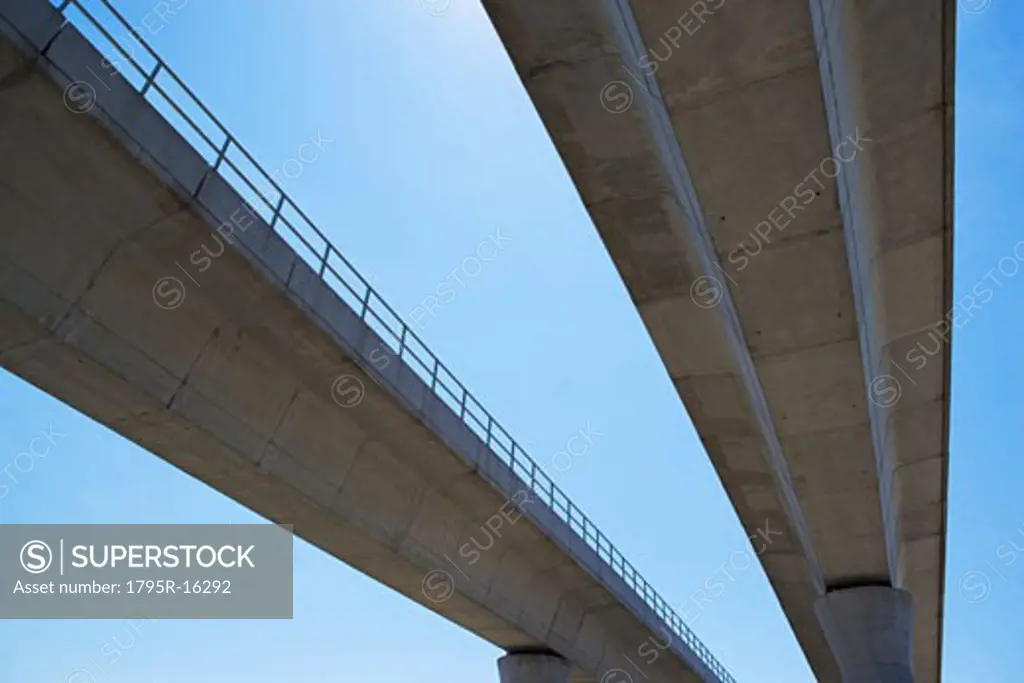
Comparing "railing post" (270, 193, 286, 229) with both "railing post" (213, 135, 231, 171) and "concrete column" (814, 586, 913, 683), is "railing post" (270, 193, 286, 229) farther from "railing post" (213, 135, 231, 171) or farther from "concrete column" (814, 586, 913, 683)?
"concrete column" (814, 586, 913, 683)

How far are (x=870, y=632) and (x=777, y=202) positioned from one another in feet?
41.5

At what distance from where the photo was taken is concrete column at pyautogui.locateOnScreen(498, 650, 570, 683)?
67.7ft

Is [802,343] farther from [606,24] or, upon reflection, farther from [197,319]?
[197,319]

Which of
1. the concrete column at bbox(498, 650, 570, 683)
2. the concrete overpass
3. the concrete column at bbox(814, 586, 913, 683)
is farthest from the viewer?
the concrete column at bbox(498, 650, 570, 683)

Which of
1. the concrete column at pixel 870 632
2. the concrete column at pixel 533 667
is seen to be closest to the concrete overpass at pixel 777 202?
the concrete column at pixel 870 632

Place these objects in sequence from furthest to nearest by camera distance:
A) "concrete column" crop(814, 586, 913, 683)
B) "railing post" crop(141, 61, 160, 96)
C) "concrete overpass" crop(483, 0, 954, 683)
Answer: "concrete column" crop(814, 586, 913, 683), "railing post" crop(141, 61, 160, 96), "concrete overpass" crop(483, 0, 954, 683)

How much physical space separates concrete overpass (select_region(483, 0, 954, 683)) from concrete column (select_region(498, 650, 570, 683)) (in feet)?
30.5

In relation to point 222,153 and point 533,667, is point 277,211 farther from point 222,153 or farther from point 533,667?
point 533,667

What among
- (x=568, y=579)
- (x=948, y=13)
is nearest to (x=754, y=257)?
(x=948, y=13)

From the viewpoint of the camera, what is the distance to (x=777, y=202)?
8.50 meters

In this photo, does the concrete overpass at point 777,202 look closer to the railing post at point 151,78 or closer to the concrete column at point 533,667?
the railing post at point 151,78

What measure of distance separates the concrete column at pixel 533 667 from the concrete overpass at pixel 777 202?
931 cm

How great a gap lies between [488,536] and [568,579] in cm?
399

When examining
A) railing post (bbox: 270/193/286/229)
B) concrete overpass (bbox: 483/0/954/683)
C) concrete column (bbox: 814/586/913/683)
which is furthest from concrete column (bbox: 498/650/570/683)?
railing post (bbox: 270/193/286/229)
